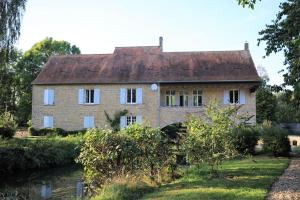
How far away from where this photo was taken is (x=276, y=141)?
21766mm

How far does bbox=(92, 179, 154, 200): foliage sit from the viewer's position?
10773mm

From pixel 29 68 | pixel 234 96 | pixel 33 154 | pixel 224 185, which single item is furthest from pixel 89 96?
pixel 224 185

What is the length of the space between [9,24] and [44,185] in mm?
10882

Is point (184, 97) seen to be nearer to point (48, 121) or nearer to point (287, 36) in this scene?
point (48, 121)

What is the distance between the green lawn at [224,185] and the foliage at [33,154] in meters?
8.33

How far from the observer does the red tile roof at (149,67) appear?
124 feet

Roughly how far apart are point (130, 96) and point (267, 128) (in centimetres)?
1780

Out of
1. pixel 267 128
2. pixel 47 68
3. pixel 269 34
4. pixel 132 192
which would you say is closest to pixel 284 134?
pixel 267 128

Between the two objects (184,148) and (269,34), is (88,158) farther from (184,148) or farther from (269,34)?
(269,34)

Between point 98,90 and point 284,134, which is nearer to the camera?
point 284,134

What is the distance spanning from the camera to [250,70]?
37656 mm

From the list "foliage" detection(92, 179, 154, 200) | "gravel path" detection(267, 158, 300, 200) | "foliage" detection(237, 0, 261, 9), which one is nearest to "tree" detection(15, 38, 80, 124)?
"foliage" detection(92, 179, 154, 200)

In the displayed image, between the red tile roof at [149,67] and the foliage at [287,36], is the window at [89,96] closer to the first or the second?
the red tile roof at [149,67]

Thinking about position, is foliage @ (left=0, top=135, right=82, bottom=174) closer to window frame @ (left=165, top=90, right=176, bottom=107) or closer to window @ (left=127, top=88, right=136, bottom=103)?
window @ (left=127, top=88, right=136, bottom=103)
